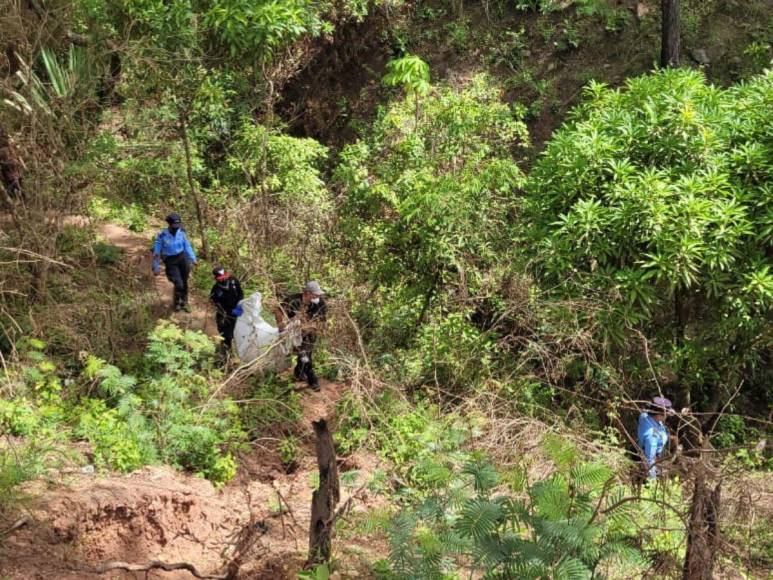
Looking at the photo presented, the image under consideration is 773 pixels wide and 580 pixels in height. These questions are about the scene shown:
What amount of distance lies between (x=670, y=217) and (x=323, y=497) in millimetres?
4287

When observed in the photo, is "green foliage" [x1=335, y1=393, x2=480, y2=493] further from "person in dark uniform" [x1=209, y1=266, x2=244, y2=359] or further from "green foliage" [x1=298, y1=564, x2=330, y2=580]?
"green foliage" [x1=298, y1=564, x2=330, y2=580]

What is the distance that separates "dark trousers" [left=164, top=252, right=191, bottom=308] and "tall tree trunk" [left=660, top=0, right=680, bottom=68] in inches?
319

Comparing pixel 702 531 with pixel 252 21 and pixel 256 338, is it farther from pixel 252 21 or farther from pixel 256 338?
pixel 252 21

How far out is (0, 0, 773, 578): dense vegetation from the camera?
7.05 meters

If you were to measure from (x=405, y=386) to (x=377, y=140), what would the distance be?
347 centimetres

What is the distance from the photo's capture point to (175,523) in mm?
6145

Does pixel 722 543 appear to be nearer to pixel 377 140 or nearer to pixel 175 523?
pixel 175 523

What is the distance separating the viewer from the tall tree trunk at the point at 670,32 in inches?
509

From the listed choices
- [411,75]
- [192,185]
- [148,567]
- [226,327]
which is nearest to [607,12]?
[411,75]

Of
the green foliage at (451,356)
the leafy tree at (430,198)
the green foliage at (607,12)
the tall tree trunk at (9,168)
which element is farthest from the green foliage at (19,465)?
the green foliage at (607,12)

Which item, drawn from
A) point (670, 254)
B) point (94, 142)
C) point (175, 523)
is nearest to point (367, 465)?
point (175, 523)

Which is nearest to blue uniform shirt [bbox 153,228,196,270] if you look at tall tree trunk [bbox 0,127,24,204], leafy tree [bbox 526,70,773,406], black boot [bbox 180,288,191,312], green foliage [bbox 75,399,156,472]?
black boot [bbox 180,288,191,312]

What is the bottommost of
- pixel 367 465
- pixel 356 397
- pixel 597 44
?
pixel 367 465

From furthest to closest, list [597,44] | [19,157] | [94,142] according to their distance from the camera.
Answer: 1. [597,44]
2. [94,142]
3. [19,157]
